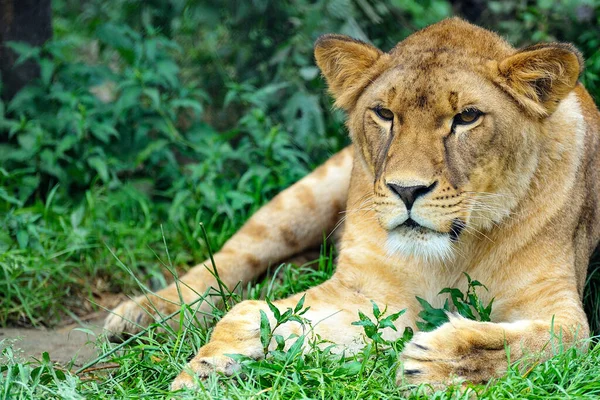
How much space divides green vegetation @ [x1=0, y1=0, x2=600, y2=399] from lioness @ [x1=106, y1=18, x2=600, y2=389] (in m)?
0.20

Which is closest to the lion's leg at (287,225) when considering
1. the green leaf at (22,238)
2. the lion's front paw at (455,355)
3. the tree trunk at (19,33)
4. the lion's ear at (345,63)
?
the green leaf at (22,238)

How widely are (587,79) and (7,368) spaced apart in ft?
11.6

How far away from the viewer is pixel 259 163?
5.55 m

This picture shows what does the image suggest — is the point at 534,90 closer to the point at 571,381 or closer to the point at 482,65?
the point at 482,65

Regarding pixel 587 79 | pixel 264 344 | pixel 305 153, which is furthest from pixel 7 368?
pixel 587 79

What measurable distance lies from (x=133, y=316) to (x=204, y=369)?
107 cm

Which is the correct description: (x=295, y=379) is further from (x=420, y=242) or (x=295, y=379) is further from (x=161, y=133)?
(x=161, y=133)

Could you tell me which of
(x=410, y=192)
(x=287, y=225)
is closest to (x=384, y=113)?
(x=410, y=192)

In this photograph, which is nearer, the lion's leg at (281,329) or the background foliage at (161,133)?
the lion's leg at (281,329)

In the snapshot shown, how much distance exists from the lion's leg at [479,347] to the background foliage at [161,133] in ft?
6.17

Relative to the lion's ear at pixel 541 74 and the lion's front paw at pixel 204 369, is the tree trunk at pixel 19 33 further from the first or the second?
the lion's ear at pixel 541 74

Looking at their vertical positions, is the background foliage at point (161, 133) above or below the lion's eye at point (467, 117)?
below

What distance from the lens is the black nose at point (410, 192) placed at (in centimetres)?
307

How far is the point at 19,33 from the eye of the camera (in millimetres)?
5535
